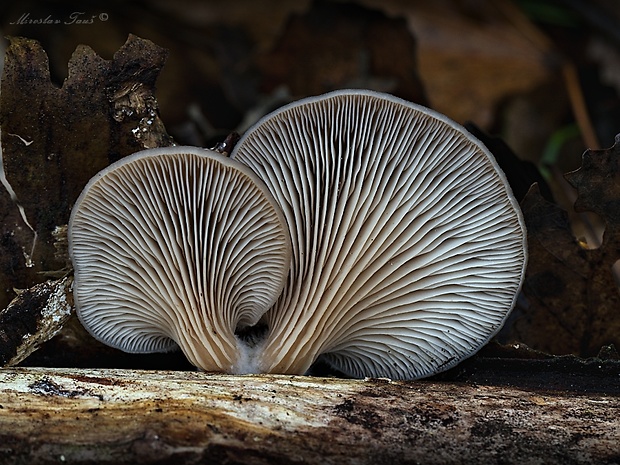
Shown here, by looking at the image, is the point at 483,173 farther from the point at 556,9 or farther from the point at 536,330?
the point at 556,9

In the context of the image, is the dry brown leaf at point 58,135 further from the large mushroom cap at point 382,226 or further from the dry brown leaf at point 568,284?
the dry brown leaf at point 568,284

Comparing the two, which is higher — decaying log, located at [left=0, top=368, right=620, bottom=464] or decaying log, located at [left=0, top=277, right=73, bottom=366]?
decaying log, located at [left=0, top=277, right=73, bottom=366]

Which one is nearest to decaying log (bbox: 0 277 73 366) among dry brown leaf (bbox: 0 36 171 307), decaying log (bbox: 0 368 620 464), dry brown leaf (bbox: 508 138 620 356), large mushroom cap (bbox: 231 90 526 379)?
dry brown leaf (bbox: 0 36 171 307)

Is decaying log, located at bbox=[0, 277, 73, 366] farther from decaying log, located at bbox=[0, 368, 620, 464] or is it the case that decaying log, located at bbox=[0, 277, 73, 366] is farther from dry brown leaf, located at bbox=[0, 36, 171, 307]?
decaying log, located at bbox=[0, 368, 620, 464]

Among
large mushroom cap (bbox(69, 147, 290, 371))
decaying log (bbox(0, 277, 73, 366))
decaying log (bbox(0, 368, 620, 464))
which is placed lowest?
decaying log (bbox(0, 368, 620, 464))

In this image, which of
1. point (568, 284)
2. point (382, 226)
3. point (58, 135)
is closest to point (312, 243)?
point (382, 226)
